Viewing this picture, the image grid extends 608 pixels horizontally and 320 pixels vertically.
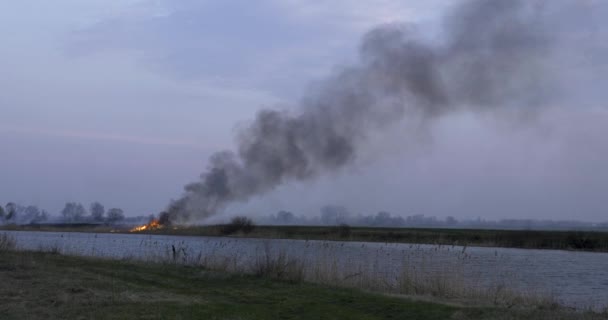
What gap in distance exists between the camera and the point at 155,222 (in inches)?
3999

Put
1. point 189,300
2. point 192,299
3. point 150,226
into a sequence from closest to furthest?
point 189,300, point 192,299, point 150,226

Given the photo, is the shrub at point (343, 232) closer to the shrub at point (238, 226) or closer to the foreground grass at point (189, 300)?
the shrub at point (238, 226)

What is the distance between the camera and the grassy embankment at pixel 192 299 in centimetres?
1383

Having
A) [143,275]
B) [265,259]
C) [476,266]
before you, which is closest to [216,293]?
[143,275]

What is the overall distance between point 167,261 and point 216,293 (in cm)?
899

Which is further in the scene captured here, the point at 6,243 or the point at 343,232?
the point at 343,232

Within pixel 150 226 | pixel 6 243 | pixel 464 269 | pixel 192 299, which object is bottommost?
pixel 464 269

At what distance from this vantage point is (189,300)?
51.8ft

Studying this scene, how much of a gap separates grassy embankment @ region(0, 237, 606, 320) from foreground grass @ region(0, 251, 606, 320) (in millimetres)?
20

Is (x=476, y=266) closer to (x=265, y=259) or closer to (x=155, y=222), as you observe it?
(x=265, y=259)

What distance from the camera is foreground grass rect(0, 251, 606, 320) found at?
13805 millimetres

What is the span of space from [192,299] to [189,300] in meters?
0.25

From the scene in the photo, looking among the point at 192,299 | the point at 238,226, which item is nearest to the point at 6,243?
the point at 192,299

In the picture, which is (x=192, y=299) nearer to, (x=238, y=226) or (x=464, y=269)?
(x=464, y=269)
